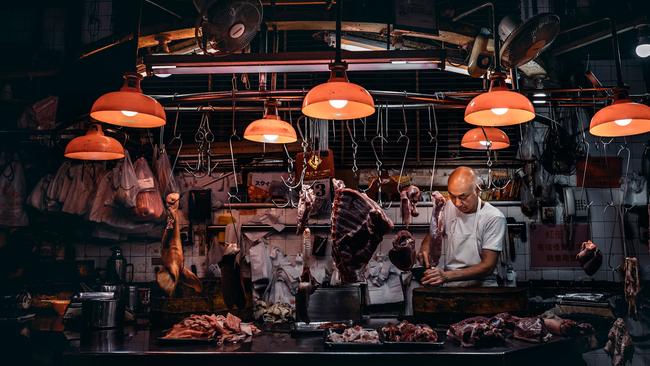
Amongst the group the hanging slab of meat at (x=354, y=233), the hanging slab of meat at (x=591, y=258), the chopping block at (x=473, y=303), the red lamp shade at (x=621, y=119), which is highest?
the red lamp shade at (x=621, y=119)

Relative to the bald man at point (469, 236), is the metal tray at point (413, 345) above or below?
below

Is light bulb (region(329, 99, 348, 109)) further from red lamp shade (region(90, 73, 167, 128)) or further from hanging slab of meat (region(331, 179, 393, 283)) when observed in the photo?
red lamp shade (region(90, 73, 167, 128))

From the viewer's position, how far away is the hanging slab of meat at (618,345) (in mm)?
4258

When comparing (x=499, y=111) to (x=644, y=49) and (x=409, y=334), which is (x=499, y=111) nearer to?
(x=409, y=334)

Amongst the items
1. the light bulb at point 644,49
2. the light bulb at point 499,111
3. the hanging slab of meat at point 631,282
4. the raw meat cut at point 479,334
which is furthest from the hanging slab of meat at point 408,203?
the light bulb at point 644,49

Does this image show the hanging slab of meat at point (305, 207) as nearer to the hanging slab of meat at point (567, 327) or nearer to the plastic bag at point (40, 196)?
the hanging slab of meat at point (567, 327)

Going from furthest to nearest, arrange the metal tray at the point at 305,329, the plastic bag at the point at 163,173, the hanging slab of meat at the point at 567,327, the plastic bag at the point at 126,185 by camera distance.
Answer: the plastic bag at the point at 163,173
the plastic bag at the point at 126,185
the metal tray at the point at 305,329
the hanging slab of meat at the point at 567,327

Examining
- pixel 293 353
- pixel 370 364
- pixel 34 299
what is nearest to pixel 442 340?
pixel 370 364

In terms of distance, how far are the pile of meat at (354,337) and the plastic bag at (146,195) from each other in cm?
364

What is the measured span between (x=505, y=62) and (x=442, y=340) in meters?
2.63

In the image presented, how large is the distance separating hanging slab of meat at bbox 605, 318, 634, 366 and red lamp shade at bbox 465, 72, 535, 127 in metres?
1.99

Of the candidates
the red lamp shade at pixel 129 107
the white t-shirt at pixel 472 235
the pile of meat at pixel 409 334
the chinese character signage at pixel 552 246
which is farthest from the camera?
the chinese character signage at pixel 552 246

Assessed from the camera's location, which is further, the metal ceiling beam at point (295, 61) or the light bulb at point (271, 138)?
the light bulb at point (271, 138)

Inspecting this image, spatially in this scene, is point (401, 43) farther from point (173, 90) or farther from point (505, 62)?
point (173, 90)
